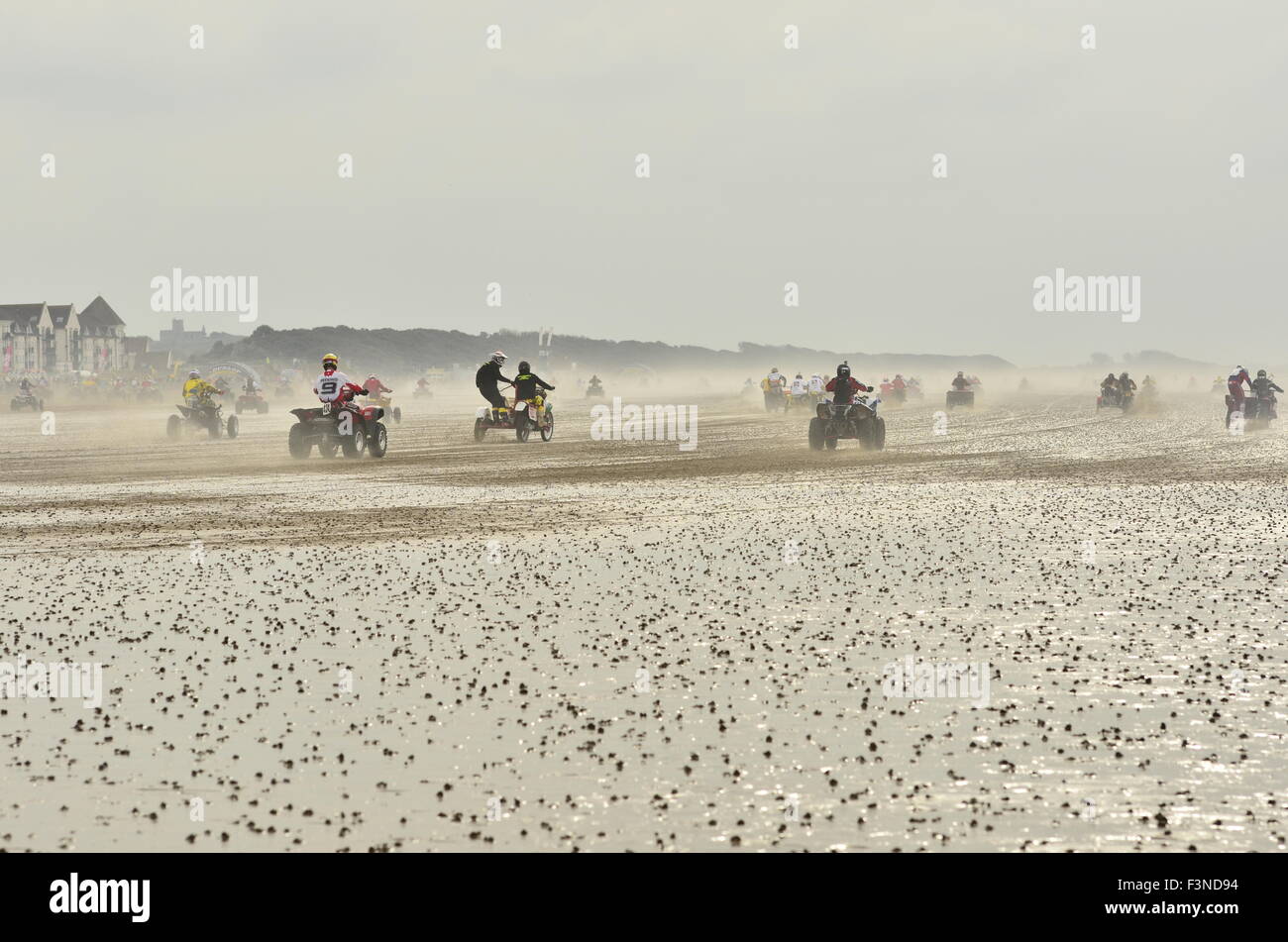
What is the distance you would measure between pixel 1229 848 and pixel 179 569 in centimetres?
1024

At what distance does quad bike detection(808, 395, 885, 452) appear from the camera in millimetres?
30906

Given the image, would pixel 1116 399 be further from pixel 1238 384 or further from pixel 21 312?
pixel 21 312

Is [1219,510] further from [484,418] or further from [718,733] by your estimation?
[484,418]

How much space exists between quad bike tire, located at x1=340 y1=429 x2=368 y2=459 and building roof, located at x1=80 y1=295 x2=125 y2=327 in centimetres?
14335

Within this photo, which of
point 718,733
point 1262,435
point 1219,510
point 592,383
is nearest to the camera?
point 718,733

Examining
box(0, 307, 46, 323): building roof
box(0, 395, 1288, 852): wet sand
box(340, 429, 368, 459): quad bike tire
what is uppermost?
box(0, 307, 46, 323): building roof

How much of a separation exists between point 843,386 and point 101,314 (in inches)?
5949

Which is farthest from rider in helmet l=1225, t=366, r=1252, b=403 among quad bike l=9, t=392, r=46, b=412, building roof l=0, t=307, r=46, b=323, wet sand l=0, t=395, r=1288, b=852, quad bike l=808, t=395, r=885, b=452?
building roof l=0, t=307, r=46, b=323

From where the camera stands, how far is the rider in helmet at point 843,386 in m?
29.9

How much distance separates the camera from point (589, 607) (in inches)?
431

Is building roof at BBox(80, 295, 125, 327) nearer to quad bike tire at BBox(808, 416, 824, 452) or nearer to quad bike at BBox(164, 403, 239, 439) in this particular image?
quad bike at BBox(164, 403, 239, 439)

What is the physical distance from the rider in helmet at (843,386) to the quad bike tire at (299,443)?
429 inches

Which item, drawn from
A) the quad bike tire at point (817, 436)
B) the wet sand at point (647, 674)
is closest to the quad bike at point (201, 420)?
the quad bike tire at point (817, 436)
